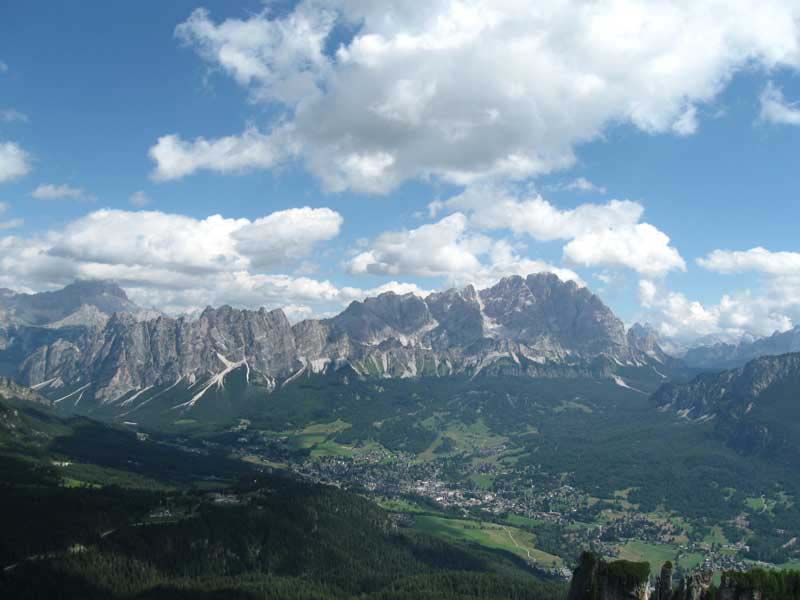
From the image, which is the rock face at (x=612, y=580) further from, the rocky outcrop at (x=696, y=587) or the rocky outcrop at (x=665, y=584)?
the rocky outcrop at (x=696, y=587)

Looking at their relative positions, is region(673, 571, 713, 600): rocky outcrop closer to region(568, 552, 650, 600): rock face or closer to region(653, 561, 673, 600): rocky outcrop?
region(653, 561, 673, 600): rocky outcrop

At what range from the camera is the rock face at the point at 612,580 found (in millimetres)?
78188

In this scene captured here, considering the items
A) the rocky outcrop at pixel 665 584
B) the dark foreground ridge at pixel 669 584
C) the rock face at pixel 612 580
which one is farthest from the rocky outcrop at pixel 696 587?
the rock face at pixel 612 580

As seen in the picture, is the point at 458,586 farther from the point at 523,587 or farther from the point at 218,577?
the point at 218,577

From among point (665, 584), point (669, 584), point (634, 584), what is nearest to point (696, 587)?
point (669, 584)

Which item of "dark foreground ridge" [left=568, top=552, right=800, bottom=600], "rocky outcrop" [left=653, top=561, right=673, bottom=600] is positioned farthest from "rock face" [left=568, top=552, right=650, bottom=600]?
"rocky outcrop" [left=653, top=561, right=673, bottom=600]

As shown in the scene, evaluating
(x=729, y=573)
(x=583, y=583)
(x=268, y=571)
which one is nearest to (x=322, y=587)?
(x=268, y=571)

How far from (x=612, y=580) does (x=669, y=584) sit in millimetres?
6769

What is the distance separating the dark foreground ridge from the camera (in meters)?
73.1

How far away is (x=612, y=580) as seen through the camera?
79750 millimetres

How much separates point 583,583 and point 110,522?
16134 centimetres

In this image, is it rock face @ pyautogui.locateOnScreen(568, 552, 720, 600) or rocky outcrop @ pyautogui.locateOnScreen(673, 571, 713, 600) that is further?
rock face @ pyautogui.locateOnScreen(568, 552, 720, 600)

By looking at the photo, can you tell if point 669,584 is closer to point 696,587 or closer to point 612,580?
point 696,587

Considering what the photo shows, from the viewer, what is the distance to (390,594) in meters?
176
